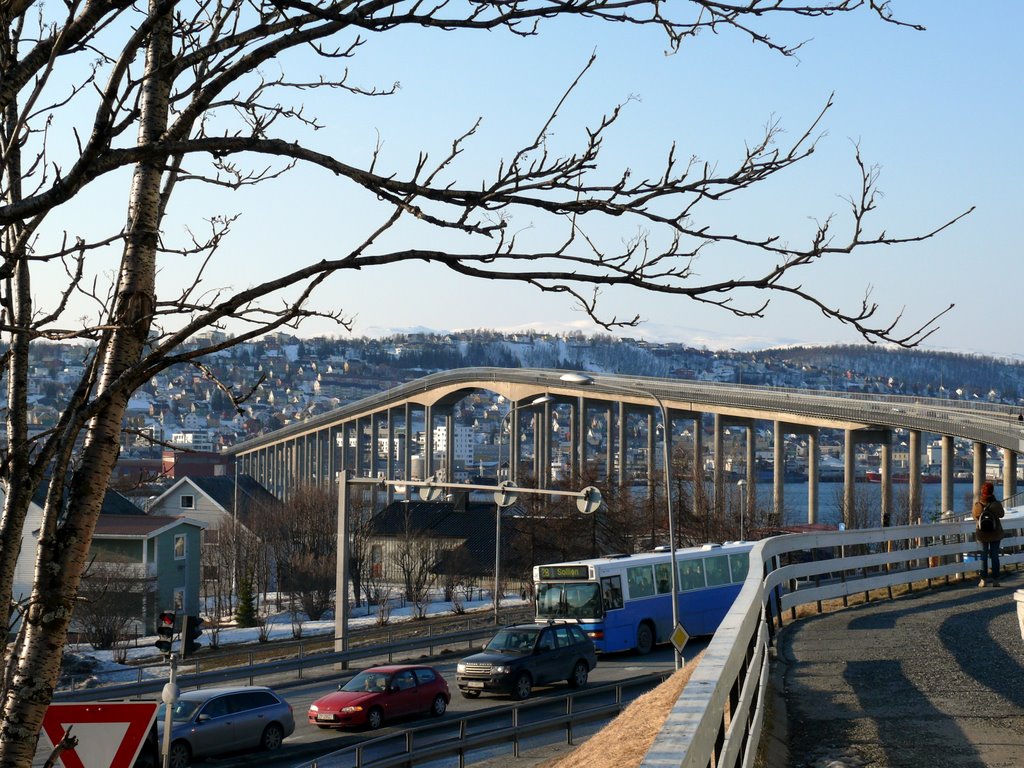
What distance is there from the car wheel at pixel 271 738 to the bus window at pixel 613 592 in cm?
1248

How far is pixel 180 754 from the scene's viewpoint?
76.3 ft

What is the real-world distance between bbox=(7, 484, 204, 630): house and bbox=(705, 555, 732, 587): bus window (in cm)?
2847

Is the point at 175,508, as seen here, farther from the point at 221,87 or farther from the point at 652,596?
the point at 221,87

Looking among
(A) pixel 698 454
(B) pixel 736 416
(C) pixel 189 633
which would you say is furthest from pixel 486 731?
(A) pixel 698 454

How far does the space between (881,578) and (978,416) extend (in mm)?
61535

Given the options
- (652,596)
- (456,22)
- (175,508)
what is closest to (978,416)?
(652,596)

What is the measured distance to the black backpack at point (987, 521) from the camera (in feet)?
64.3

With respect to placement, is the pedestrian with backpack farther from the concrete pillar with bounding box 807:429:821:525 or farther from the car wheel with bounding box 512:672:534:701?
the concrete pillar with bounding box 807:429:821:525

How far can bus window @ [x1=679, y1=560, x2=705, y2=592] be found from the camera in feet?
121

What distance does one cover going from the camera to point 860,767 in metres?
7.64

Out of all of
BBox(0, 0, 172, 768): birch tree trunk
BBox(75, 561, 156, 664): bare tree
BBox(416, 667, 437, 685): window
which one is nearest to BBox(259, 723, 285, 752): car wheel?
BBox(416, 667, 437, 685): window

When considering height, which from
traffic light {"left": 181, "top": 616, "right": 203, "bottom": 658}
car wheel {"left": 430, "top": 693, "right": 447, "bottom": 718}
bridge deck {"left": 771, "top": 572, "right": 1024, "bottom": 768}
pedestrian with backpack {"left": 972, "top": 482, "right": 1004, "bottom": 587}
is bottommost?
car wheel {"left": 430, "top": 693, "right": 447, "bottom": 718}

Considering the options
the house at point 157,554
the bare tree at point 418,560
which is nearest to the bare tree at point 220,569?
the house at point 157,554

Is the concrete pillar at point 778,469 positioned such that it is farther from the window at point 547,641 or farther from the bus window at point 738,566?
the window at point 547,641
